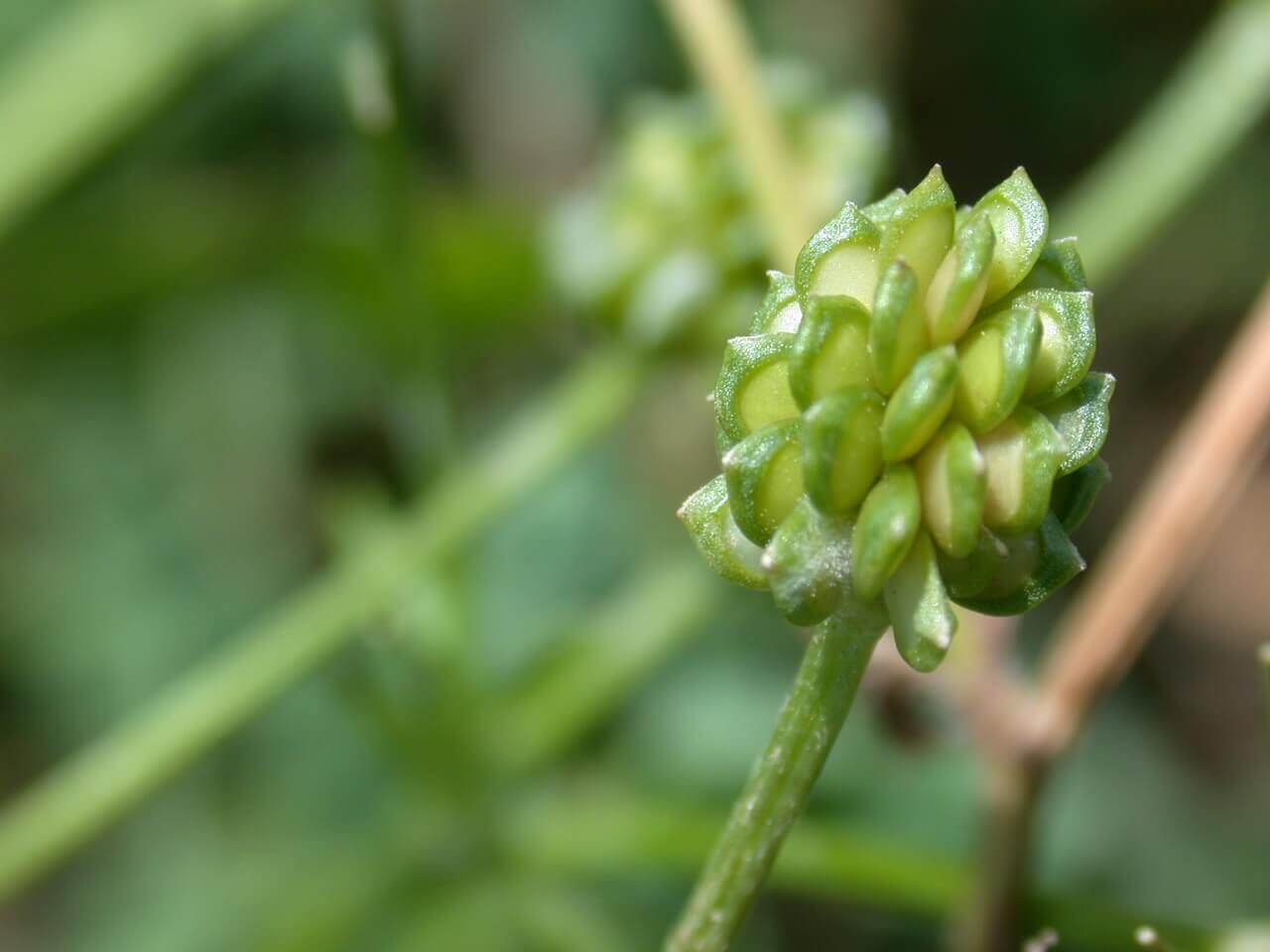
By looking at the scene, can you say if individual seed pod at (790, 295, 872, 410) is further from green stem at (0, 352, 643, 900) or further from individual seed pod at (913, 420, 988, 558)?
green stem at (0, 352, 643, 900)

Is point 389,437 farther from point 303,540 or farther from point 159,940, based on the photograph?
point 159,940

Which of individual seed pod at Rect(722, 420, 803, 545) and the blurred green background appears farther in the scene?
the blurred green background

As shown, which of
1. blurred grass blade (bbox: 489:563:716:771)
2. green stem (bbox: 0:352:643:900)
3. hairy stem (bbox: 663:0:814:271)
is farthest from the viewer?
blurred grass blade (bbox: 489:563:716:771)

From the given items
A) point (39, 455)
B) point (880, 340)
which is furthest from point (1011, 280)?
point (39, 455)

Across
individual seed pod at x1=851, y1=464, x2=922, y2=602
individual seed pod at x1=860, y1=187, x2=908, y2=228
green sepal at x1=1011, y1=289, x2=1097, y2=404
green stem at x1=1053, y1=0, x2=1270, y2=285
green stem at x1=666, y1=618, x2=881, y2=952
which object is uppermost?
green stem at x1=1053, y1=0, x2=1270, y2=285

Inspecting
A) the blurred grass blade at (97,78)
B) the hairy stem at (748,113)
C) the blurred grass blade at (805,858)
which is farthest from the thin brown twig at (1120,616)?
the blurred grass blade at (97,78)

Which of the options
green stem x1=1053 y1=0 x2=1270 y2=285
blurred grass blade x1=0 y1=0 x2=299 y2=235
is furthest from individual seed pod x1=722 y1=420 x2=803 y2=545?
blurred grass blade x1=0 y1=0 x2=299 y2=235

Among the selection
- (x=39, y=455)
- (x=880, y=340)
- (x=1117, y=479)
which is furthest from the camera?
(x=1117, y=479)

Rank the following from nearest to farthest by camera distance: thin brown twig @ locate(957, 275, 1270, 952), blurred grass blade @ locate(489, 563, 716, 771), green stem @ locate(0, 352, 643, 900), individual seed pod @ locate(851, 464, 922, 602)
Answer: individual seed pod @ locate(851, 464, 922, 602)
thin brown twig @ locate(957, 275, 1270, 952)
green stem @ locate(0, 352, 643, 900)
blurred grass blade @ locate(489, 563, 716, 771)

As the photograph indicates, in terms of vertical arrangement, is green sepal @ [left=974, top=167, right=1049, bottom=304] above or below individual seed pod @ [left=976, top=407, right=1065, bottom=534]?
above
